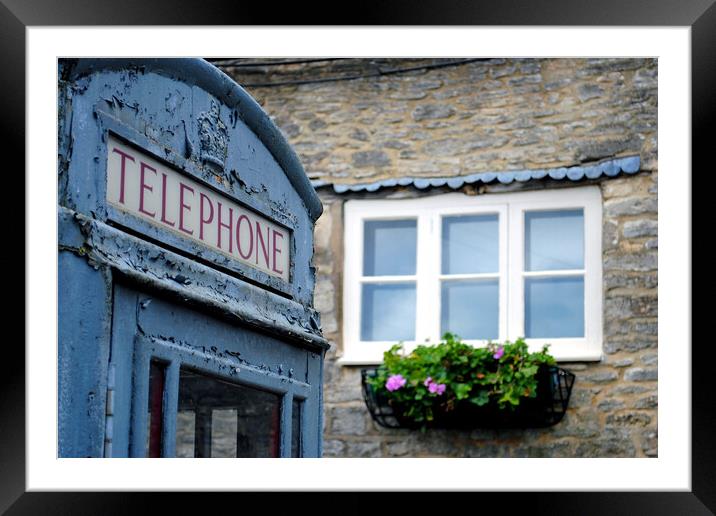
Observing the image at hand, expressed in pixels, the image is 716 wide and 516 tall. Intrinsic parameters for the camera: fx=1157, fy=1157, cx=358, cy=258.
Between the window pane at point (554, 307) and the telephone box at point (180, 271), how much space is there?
370 centimetres

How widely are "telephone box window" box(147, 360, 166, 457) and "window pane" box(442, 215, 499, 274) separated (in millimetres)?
4892

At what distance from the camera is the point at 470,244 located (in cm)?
739

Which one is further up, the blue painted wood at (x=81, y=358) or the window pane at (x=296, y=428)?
the blue painted wood at (x=81, y=358)

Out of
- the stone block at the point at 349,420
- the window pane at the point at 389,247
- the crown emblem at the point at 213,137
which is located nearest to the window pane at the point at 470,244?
the window pane at the point at 389,247

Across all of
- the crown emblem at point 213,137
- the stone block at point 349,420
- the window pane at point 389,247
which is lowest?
the stone block at point 349,420

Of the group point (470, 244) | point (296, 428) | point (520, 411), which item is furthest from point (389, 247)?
point (296, 428)

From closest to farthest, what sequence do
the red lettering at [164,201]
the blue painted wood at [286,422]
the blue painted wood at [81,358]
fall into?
the blue painted wood at [81,358], the red lettering at [164,201], the blue painted wood at [286,422]

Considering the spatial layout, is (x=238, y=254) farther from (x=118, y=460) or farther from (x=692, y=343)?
(x=692, y=343)

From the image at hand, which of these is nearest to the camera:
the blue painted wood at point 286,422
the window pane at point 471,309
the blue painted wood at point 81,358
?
the blue painted wood at point 81,358

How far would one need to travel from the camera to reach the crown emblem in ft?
9.71

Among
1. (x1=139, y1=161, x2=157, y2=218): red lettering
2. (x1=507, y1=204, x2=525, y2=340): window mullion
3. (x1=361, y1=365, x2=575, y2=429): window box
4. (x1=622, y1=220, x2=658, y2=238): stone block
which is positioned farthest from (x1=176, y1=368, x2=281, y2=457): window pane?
(x1=622, y1=220, x2=658, y2=238): stone block

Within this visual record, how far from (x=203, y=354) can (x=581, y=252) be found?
15.5 feet

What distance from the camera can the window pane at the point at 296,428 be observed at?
3.42 meters

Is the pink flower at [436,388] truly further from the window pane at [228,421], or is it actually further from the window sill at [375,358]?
the window pane at [228,421]
